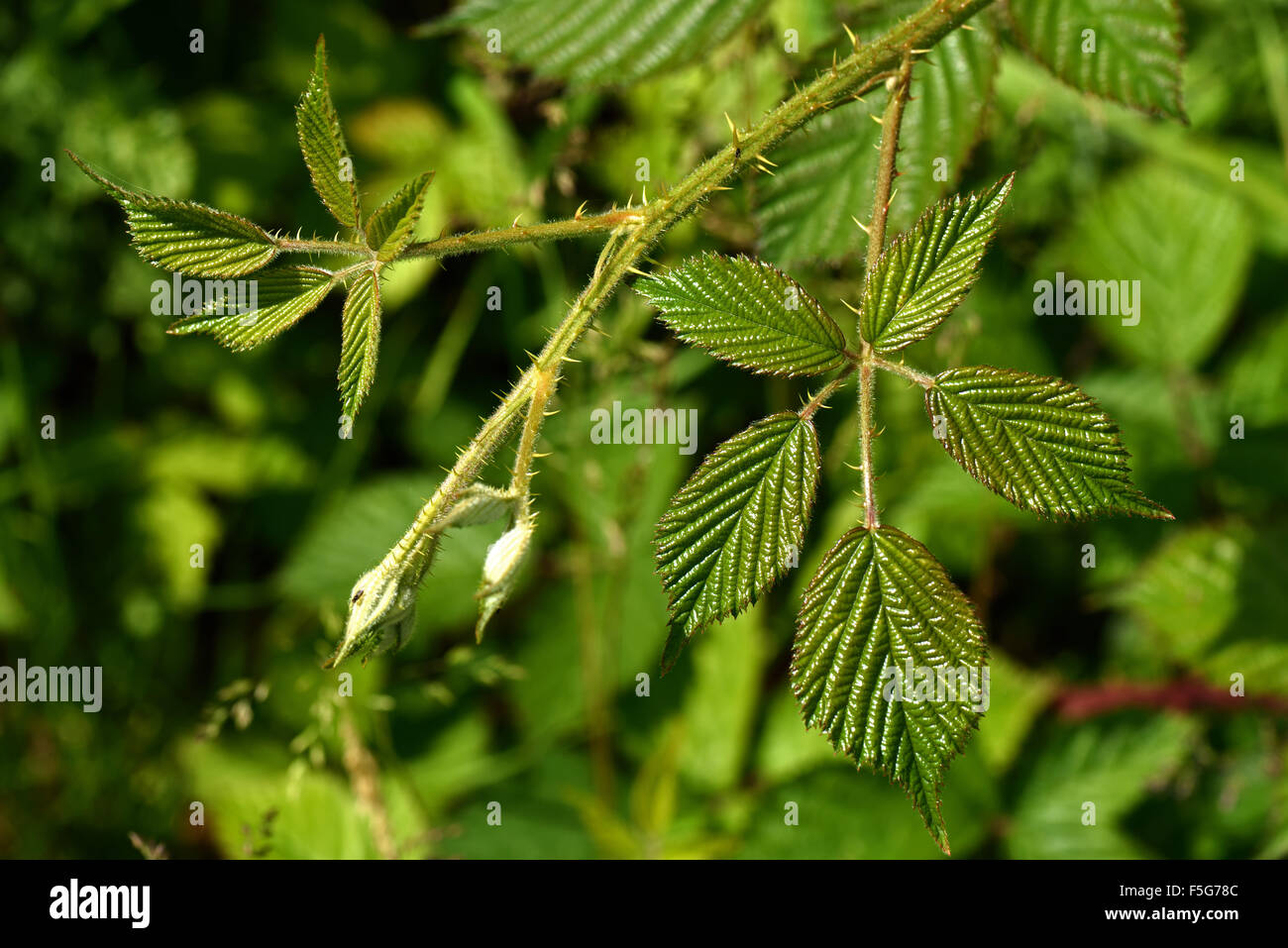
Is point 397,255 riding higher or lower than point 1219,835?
higher

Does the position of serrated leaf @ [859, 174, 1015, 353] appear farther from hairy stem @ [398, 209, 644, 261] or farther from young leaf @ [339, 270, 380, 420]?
young leaf @ [339, 270, 380, 420]

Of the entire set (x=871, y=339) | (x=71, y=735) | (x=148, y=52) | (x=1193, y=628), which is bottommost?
(x=71, y=735)

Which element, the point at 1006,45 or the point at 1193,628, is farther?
the point at 1193,628

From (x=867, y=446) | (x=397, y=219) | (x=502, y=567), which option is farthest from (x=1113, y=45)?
(x=502, y=567)

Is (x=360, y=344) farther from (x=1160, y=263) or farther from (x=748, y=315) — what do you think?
(x=1160, y=263)

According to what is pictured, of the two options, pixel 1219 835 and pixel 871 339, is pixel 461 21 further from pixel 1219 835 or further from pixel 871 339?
pixel 1219 835

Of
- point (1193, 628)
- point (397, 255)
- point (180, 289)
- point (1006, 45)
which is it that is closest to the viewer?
point (397, 255)

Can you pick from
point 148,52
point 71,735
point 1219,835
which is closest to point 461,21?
point 148,52

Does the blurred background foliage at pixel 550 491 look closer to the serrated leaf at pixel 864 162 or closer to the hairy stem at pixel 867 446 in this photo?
the serrated leaf at pixel 864 162
